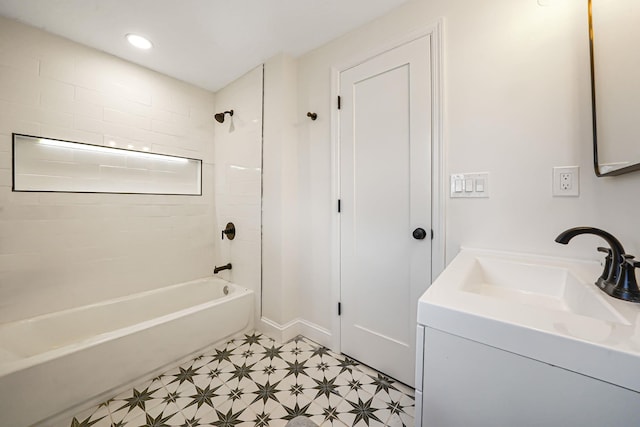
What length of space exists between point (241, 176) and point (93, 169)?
1136 millimetres

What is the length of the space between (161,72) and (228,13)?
1.10 meters

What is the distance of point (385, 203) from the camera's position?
1597 millimetres

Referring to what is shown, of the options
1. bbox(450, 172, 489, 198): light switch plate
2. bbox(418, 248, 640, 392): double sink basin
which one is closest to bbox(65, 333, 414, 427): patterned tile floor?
bbox(418, 248, 640, 392): double sink basin

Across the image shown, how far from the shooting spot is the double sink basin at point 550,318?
49 cm

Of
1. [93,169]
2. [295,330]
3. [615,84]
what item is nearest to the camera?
[615,84]

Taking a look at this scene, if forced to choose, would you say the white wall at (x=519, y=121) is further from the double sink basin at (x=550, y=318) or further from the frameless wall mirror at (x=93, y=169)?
the frameless wall mirror at (x=93, y=169)

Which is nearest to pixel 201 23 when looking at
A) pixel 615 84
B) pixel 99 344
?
pixel 99 344

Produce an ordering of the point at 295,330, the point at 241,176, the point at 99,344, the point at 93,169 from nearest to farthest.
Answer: the point at 99,344 < the point at 93,169 < the point at 295,330 < the point at 241,176

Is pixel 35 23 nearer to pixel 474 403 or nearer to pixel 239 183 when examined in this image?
pixel 239 183

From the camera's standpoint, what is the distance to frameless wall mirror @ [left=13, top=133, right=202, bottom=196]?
5.64 feet

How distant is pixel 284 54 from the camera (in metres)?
2.00

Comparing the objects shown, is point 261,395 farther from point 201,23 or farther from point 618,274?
point 201,23

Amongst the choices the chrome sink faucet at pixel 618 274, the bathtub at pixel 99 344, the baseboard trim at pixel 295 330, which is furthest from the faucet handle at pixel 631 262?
the bathtub at pixel 99 344

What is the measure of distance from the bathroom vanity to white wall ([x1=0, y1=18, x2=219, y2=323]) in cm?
240
